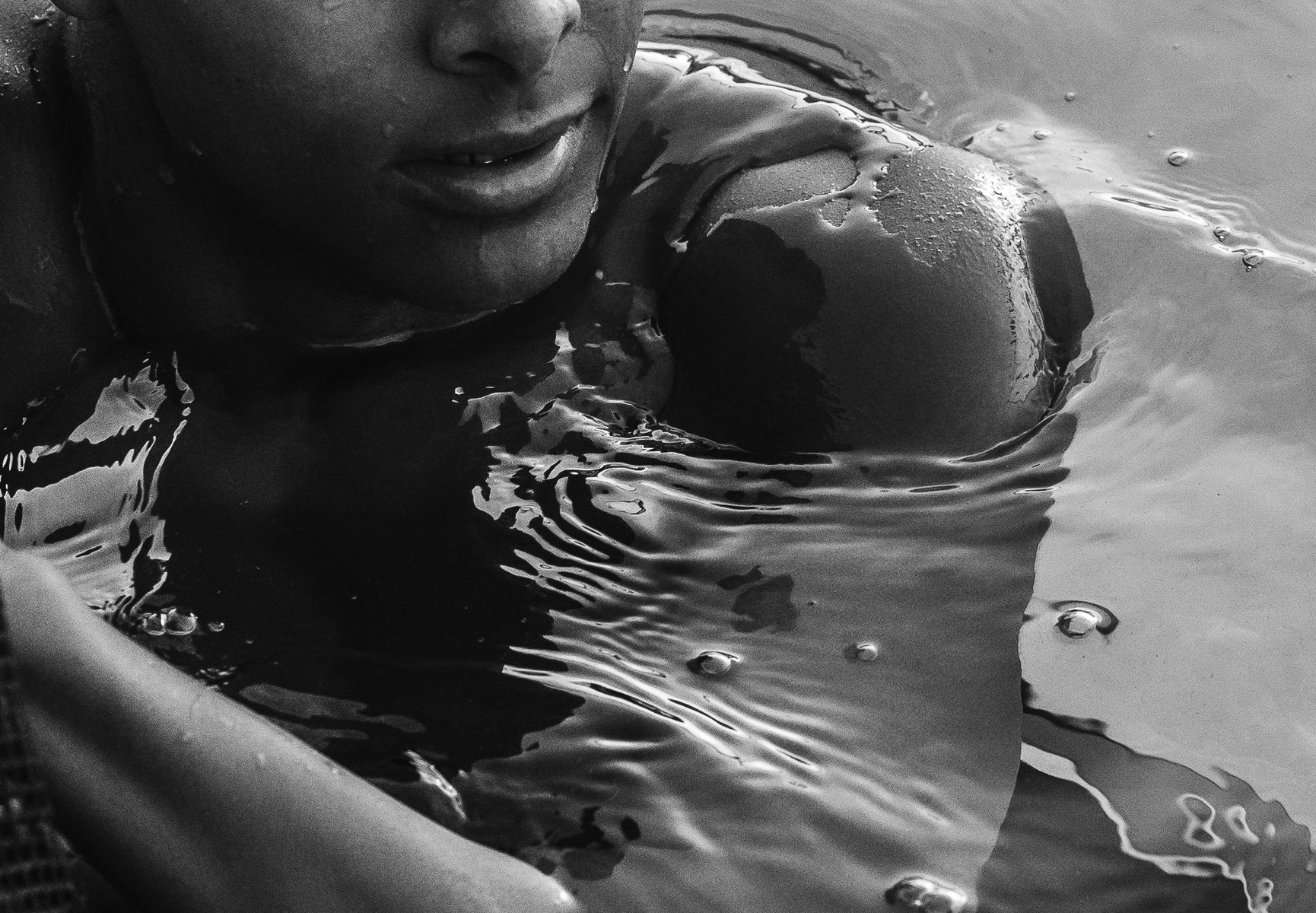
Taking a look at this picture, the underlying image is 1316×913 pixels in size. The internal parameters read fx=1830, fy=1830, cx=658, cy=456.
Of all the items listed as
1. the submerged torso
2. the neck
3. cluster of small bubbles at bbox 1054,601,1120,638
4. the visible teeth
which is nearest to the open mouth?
the visible teeth

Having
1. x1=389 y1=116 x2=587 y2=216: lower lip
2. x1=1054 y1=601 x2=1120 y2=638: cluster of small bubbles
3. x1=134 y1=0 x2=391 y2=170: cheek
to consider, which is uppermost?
x1=134 y1=0 x2=391 y2=170: cheek

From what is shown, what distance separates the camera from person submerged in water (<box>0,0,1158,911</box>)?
1.48 m

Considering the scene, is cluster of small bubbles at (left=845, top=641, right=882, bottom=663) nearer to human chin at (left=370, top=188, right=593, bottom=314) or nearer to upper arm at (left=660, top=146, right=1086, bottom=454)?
upper arm at (left=660, top=146, right=1086, bottom=454)

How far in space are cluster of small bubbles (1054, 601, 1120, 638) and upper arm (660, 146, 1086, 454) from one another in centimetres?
18

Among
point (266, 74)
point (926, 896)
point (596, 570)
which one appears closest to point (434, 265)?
point (266, 74)

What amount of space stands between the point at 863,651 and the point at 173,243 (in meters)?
0.73

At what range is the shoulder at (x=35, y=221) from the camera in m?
1.65

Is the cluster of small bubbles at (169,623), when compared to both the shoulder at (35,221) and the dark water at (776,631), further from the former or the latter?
the shoulder at (35,221)

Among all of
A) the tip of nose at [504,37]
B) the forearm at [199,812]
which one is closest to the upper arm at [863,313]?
the tip of nose at [504,37]

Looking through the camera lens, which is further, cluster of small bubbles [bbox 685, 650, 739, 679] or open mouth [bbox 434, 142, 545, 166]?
cluster of small bubbles [bbox 685, 650, 739, 679]

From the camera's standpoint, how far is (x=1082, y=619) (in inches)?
67.8

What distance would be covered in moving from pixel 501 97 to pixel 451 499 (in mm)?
429

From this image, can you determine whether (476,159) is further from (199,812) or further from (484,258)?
(199,812)

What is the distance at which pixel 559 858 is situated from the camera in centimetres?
144
